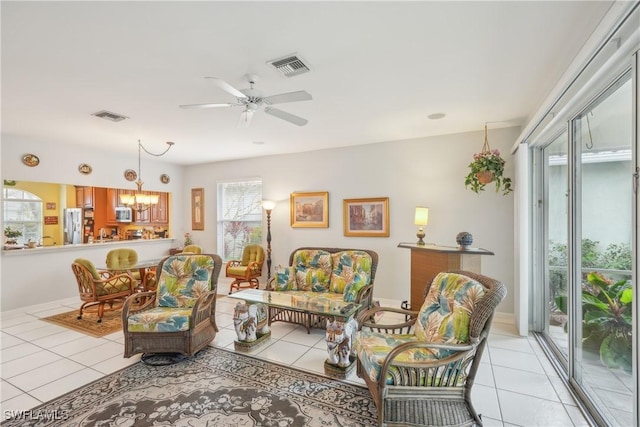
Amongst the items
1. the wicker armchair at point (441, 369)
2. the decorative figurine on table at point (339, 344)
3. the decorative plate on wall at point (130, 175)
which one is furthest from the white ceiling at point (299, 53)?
the decorative figurine on table at point (339, 344)

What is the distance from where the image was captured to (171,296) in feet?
10.7

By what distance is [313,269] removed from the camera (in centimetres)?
415

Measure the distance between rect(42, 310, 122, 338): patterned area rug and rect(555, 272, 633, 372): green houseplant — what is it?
4.94 meters

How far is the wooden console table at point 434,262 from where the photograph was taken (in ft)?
10.6

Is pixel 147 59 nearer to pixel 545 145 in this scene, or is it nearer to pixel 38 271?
pixel 545 145

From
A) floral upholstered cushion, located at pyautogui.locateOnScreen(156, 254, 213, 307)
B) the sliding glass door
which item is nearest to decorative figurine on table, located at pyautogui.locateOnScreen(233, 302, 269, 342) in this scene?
floral upholstered cushion, located at pyautogui.locateOnScreen(156, 254, 213, 307)

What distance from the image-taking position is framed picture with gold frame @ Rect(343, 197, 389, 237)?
189 inches

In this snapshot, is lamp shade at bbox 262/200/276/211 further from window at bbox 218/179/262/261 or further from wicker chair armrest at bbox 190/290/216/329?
wicker chair armrest at bbox 190/290/216/329

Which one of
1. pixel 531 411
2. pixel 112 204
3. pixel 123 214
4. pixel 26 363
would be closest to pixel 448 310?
pixel 531 411

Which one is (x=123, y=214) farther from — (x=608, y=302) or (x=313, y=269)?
(x=608, y=302)

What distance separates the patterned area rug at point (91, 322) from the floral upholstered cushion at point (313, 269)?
2.45m

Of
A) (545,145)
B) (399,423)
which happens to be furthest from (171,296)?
(545,145)

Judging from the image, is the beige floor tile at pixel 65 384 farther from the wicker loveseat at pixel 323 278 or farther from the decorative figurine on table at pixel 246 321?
the wicker loveseat at pixel 323 278

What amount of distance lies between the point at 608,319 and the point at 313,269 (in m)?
3.02
